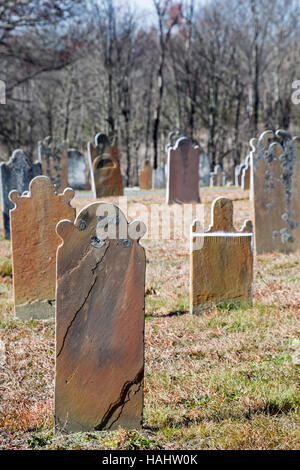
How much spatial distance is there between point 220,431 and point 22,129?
3499cm

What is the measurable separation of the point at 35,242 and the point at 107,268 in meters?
3.13

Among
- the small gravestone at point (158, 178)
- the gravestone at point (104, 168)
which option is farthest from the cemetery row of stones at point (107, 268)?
the small gravestone at point (158, 178)

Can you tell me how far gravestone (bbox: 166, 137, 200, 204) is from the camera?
13562 mm

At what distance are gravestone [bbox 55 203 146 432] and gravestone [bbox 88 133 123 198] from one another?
1254cm

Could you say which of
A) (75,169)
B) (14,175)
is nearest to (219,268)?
(14,175)

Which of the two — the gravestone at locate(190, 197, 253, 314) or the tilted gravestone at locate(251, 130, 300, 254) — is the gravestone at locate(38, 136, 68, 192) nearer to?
the tilted gravestone at locate(251, 130, 300, 254)

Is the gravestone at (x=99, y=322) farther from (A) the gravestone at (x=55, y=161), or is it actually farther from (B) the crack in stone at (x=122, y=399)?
(A) the gravestone at (x=55, y=161)

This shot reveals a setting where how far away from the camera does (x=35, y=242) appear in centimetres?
624

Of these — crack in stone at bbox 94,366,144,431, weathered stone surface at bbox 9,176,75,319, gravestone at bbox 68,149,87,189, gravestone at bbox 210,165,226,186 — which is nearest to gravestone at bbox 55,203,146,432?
crack in stone at bbox 94,366,144,431

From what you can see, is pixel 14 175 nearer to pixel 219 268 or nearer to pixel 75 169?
pixel 219 268

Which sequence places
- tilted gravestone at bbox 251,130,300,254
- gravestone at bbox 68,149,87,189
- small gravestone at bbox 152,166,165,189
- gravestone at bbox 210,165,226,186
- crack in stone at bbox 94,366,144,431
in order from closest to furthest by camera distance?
crack in stone at bbox 94,366,144,431, tilted gravestone at bbox 251,130,300,254, gravestone at bbox 68,149,87,189, small gravestone at bbox 152,166,165,189, gravestone at bbox 210,165,226,186

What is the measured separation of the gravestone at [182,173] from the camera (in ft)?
44.5

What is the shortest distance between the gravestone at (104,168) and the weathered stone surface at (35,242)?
951cm

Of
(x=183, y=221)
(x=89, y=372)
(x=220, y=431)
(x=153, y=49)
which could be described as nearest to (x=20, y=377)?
(x=89, y=372)
